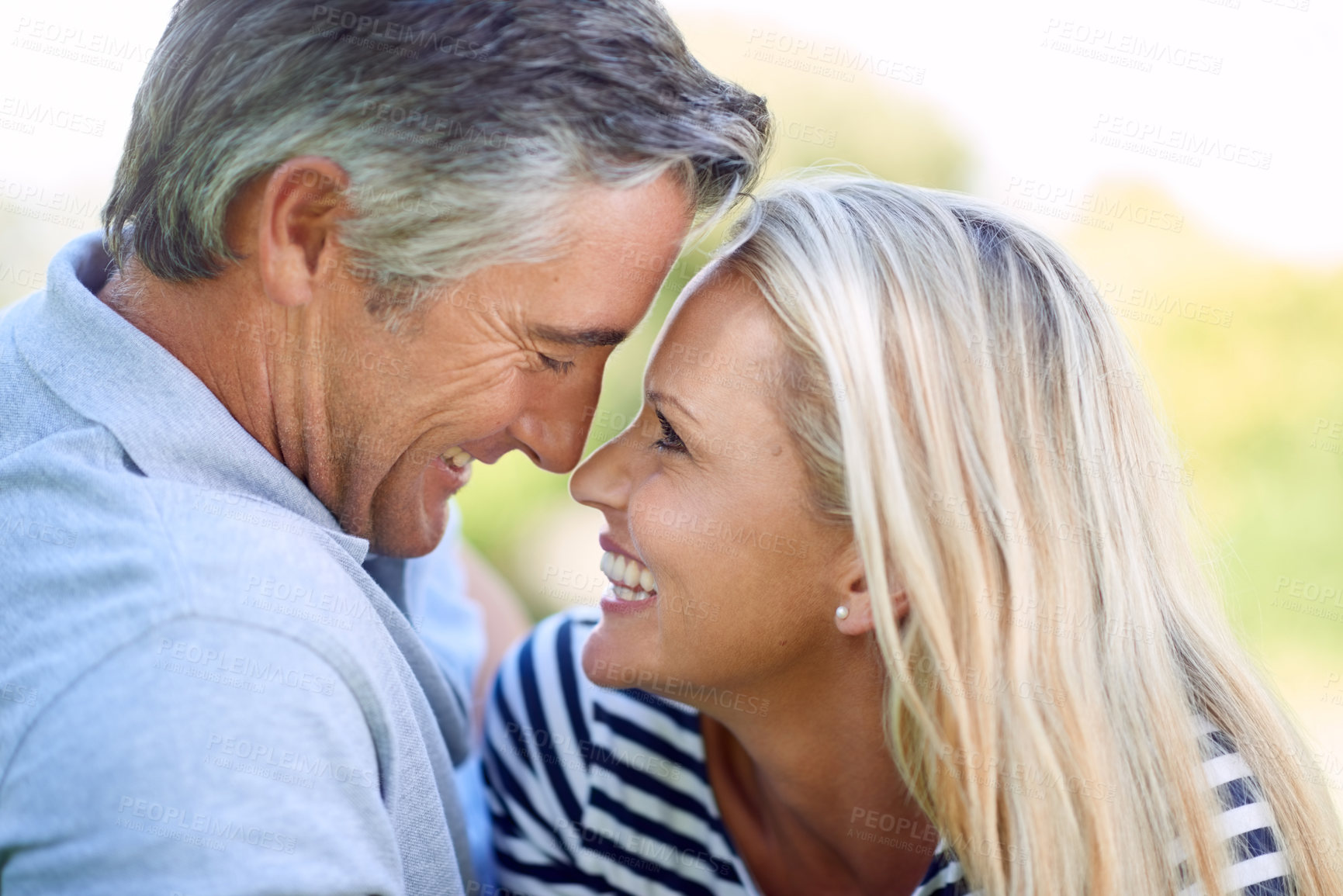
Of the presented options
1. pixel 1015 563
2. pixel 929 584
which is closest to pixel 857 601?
pixel 929 584

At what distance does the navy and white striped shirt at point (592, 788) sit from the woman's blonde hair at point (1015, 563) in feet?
1.06

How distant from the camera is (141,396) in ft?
4.70

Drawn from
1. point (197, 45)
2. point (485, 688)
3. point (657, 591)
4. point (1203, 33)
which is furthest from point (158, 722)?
point (1203, 33)

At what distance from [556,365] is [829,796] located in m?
0.98

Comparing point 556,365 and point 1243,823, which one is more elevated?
point 556,365

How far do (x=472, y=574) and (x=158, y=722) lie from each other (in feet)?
6.14

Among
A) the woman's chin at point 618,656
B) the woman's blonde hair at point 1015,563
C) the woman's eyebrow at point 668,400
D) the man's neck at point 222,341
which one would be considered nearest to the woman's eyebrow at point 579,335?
Result: the woman's eyebrow at point 668,400

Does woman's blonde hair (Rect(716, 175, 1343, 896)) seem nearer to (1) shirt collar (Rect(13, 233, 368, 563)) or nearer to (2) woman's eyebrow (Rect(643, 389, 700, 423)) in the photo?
(2) woman's eyebrow (Rect(643, 389, 700, 423))

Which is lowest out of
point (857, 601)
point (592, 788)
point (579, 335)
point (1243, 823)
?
point (592, 788)

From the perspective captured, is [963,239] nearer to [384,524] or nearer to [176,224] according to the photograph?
[384,524]

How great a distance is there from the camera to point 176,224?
1514 mm

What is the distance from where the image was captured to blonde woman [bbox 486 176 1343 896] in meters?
1.62

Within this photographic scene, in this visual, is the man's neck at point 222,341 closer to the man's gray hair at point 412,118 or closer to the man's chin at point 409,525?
the man's gray hair at point 412,118

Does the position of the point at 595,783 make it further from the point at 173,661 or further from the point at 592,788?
the point at 173,661
